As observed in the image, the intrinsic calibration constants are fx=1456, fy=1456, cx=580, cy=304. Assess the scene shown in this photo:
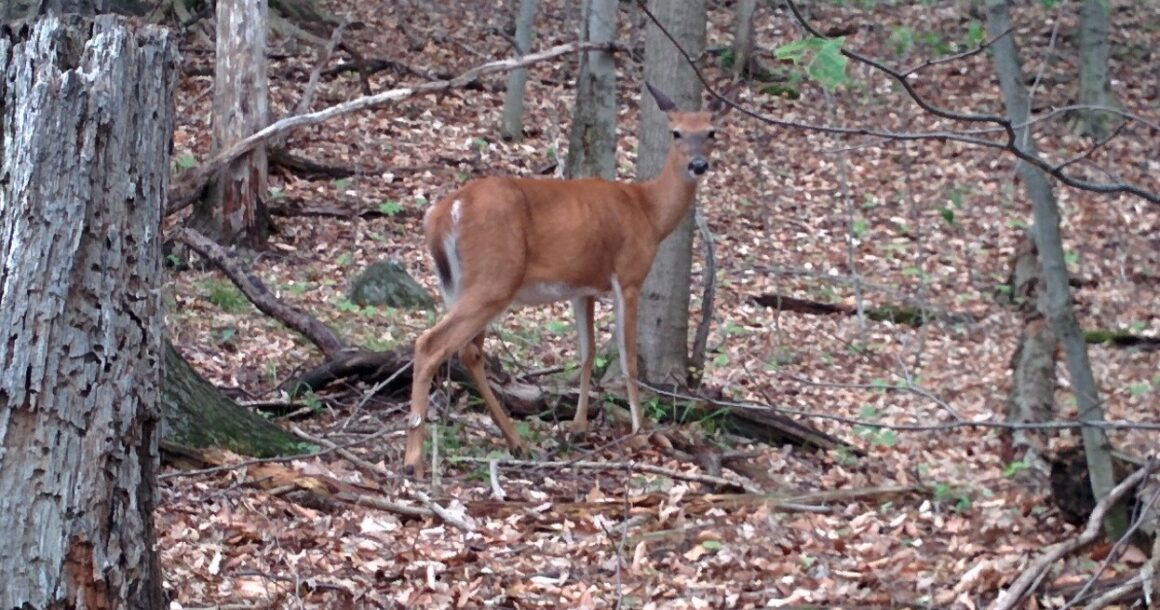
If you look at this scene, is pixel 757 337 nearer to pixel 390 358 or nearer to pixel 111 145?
pixel 390 358

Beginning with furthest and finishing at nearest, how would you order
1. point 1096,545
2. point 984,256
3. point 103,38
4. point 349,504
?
point 984,256 → point 349,504 → point 1096,545 → point 103,38

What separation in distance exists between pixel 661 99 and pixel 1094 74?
10.1 metres

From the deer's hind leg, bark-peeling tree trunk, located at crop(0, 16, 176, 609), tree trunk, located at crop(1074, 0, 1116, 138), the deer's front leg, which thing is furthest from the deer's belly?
tree trunk, located at crop(1074, 0, 1116, 138)

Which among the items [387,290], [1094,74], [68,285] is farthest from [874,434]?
[1094,74]

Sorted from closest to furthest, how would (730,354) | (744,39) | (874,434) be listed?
(874,434) < (730,354) < (744,39)

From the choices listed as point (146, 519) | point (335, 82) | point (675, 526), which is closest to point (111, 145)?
point (146, 519)

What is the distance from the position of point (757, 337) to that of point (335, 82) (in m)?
6.94

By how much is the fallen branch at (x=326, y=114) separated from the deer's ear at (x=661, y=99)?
4.46ft

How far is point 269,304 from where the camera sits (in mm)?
8055

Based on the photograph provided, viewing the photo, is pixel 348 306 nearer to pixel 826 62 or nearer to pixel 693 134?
pixel 693 134

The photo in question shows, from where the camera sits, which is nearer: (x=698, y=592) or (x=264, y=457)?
(x=698, y=592)

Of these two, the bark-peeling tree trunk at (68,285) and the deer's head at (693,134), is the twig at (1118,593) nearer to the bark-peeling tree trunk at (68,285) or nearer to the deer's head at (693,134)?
the bark-peeling tree trunk at (68,285)

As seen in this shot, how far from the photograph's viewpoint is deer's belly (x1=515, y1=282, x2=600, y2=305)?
7449 millimetres

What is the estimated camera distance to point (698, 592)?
5094 mm
